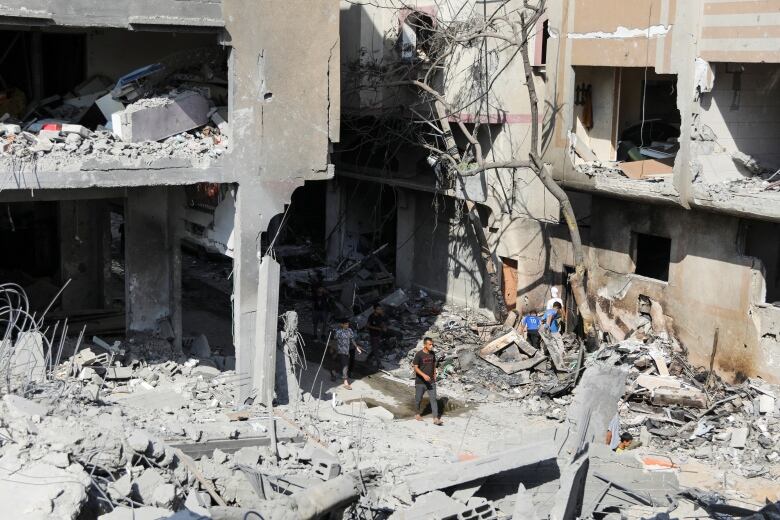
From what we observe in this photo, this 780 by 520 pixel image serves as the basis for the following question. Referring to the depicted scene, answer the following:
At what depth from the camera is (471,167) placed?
861 inches

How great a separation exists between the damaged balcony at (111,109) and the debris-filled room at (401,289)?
5cm

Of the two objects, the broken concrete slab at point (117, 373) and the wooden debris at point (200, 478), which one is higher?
the wooden debris at point (200, 478)

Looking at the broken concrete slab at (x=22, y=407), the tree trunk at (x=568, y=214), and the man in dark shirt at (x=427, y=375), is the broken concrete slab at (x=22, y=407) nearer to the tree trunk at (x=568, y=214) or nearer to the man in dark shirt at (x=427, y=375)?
the man in dark shirt at (x=427, y=375)

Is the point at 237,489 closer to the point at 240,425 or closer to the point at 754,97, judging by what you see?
the point at 240,425

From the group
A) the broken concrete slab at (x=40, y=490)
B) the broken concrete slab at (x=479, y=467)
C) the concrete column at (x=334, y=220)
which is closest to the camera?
the broken concrete slab at (x=40, y=490)

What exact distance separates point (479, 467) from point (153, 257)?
26.4 feet

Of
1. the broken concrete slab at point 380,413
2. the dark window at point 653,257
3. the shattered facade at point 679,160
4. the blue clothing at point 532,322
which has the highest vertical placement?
the shattered facade at point 679,160

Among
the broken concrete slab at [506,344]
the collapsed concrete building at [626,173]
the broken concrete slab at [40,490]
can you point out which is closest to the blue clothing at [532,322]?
the broken concrete slab at [506,344]

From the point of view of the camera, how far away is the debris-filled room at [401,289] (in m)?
13.1

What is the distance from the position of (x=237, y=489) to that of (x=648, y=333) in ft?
32.3

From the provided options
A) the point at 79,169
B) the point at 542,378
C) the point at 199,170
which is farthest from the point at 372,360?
the point at 79,169

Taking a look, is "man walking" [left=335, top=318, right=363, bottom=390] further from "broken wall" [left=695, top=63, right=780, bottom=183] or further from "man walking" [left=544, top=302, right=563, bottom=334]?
"broken wall" [left=695, top=63, right=780, bottom=183]

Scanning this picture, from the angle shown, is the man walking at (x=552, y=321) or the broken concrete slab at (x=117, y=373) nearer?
the broken concrete slab at (x=117, y=373)

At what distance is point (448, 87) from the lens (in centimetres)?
2300
